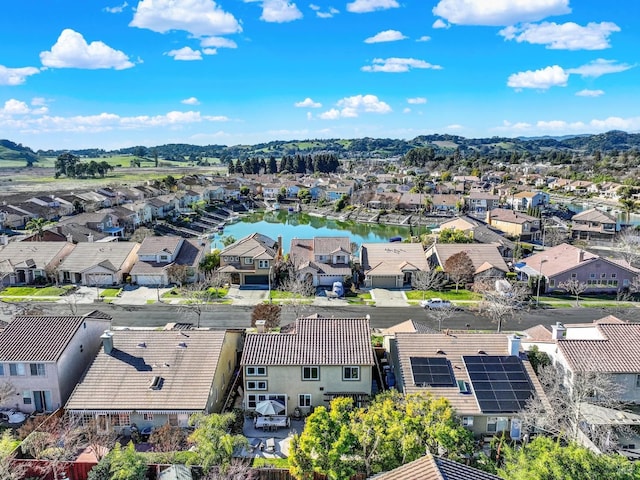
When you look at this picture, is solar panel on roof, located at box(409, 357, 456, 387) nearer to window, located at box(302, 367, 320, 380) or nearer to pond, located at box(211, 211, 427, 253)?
window, located at box(302, 367, 320, 380)

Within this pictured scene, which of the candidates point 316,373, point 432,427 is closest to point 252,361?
point 316,373

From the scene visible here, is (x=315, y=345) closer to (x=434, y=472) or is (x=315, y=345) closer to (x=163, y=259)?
(x=434, y=472)

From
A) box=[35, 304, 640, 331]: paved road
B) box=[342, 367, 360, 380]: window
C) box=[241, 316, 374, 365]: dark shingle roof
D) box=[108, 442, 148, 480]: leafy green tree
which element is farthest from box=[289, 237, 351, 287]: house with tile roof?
box=[108, 442, 148, 480]: leafy green tree

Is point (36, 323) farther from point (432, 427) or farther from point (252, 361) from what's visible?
point (432, 427)

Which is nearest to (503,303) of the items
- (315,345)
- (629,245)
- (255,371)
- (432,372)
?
(432,372)

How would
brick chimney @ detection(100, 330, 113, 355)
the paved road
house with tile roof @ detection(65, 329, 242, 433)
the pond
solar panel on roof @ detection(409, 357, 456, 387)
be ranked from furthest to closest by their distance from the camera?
the pond < the paved road < brick chimney @ detection(100, 330, 113, 355) < solar panel on roof @ detection(409, 357, 456, 387) < house with tile roof @ detection(65, 329, 242, 433)

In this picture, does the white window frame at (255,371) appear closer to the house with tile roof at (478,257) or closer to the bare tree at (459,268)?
the bare tree at (459,268)

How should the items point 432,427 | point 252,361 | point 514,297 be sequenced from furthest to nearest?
point 514,297 < point 252,361 < point 432,427
